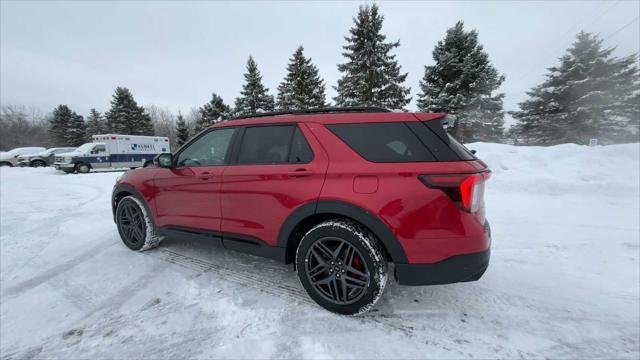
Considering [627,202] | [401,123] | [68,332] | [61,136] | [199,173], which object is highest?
[61,136]

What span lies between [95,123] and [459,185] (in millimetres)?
66815

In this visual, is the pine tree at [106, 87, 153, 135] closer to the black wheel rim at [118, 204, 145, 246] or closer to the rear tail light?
the black wheel rim at [118, 204, 145, 246]

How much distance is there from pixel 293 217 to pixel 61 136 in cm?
6350

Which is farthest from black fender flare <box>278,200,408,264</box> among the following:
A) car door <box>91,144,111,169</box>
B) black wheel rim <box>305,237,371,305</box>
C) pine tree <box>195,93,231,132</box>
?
pine tree <box>195,93,231,132</box>

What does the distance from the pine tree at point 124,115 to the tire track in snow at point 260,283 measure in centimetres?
4752

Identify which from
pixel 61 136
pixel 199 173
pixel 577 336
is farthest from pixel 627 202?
pixel 61 136

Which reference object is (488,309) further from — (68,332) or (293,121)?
(68,332)

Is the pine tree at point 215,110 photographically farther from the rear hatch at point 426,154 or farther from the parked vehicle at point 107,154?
the rear hatch at point 426,154

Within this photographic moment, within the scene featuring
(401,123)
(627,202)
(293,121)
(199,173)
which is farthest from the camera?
(627,202)

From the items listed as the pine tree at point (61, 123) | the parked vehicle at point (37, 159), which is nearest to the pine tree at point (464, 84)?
the parked vehicle at point (37, 159)

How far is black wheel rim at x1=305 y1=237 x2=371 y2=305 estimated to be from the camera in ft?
7.47

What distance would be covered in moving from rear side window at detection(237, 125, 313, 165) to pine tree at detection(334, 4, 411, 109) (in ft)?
68.7

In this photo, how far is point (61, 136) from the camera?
4678 cm

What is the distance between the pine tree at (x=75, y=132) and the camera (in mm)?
46375
